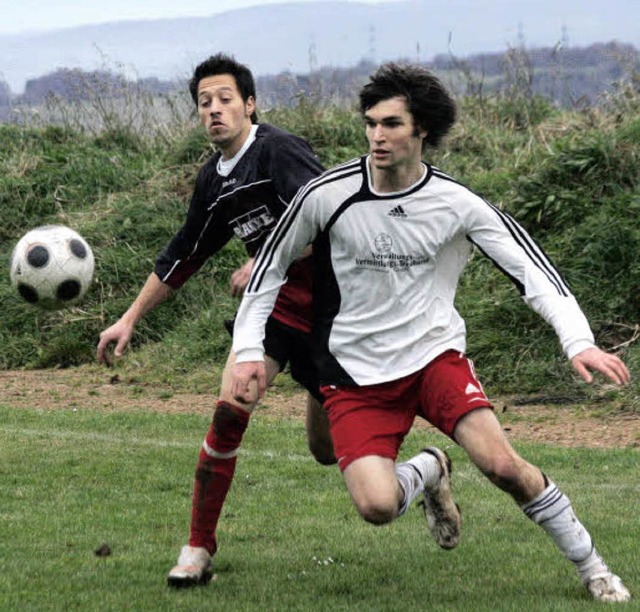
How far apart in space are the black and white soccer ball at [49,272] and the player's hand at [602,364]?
4.04 metres

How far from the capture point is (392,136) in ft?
19.0

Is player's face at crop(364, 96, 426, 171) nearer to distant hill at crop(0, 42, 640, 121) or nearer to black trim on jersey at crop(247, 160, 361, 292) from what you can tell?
black trim on jersey at crop(247, 160, 361, 292)

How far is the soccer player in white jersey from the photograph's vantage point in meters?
5.60

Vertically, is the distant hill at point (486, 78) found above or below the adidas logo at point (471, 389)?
below

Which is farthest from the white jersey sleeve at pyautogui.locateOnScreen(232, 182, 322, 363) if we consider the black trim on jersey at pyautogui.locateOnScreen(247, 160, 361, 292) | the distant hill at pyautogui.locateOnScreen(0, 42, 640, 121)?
the distant hill at pyautogui.locateOnScreen(0, 42, 640, 121)

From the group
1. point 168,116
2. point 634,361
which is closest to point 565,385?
point 634,361

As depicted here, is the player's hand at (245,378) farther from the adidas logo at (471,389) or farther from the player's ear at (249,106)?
the player's ear at (249,106)

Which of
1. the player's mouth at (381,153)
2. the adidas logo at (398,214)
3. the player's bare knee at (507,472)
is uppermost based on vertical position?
the player's mouth at (381,153)

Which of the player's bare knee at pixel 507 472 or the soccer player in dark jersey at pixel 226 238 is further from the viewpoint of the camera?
the soccer player in dark jersey at pixel 226 238

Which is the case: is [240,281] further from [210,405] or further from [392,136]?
[210,405]

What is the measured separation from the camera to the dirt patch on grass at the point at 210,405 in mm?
10086

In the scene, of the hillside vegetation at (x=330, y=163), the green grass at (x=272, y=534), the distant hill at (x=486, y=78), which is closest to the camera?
the green grass at (x=272, y=534)

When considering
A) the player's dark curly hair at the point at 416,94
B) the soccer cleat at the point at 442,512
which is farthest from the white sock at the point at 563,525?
the player's dark curly hair at the point at 416,94

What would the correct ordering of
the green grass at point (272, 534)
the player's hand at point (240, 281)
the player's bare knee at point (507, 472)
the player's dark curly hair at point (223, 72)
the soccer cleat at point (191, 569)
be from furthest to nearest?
1. the player's dark curly hair at point (223, 72)
2. the player's hand at point (240, 281)
3. the soccer cleat at point (191, 569)
4. the green grass at point (272, 534)
5. the player's bare knee at point (507, 472)
